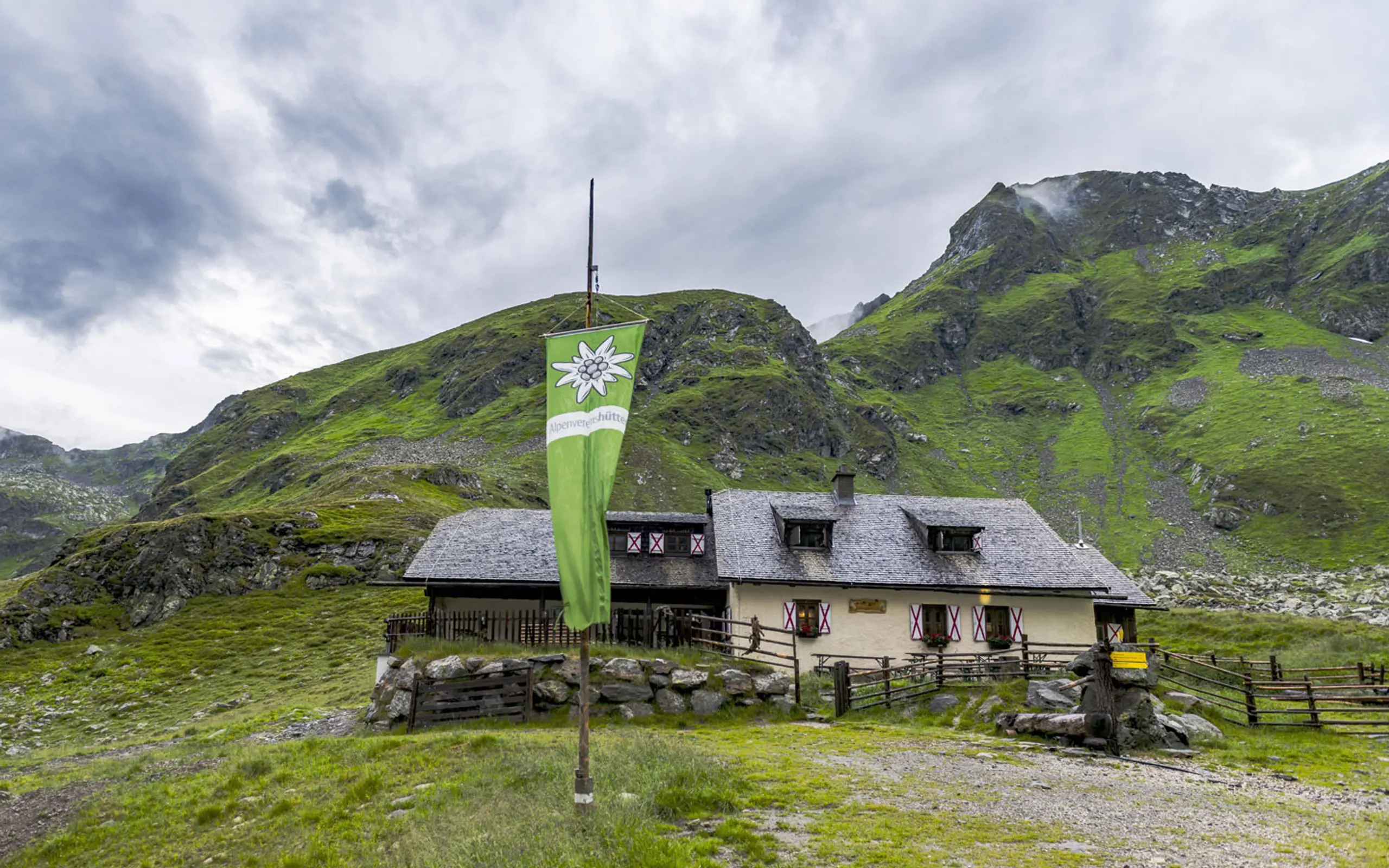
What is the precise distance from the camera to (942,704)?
23.0 m

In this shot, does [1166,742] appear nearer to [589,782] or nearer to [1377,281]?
[589,782]

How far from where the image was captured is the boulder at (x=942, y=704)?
22.7 m

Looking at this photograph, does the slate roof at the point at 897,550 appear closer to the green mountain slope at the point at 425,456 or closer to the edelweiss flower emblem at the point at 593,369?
the green mountain slope at the point at 425,456

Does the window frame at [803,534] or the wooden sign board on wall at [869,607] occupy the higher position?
the window frame at [803,534]

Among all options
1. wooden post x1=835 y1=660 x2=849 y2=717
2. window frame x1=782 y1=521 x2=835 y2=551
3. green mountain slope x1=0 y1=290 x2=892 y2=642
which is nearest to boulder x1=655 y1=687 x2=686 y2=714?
wooden post x1=835 y1=660 x2=849 y2=717

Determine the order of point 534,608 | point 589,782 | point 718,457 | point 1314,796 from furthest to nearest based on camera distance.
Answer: point 718,457, point 534,608, point 1314,796, point 589,782

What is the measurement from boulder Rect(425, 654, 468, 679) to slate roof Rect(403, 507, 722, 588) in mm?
7285

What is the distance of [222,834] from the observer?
13188 millimetres

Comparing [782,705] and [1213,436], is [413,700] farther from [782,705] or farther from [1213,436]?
[1213,436]

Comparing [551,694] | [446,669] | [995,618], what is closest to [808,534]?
[995,618]

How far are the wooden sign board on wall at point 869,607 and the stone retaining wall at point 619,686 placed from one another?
8.71 m

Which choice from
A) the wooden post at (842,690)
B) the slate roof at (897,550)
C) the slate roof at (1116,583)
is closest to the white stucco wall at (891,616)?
the slate roof at (897,550)

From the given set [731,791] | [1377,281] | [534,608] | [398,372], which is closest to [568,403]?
[731,791]

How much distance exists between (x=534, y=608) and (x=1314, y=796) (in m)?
26.0
